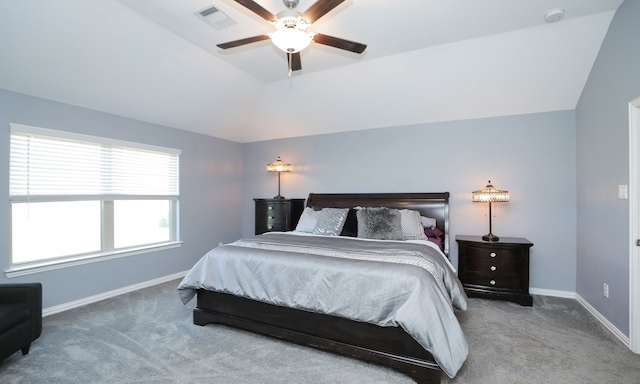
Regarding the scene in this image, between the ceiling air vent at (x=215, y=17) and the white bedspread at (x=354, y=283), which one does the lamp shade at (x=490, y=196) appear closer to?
the white bedspread at (x=354, y=283)

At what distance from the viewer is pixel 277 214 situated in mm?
4816

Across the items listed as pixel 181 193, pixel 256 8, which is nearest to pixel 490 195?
pixel 256 8

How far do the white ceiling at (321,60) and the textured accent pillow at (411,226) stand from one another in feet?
4.85

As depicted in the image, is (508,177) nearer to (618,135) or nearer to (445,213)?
(445,213)

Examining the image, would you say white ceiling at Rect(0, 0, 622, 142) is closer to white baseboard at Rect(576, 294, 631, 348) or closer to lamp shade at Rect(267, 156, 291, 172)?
lamp shade at Rect(267, 156, 291, 172)

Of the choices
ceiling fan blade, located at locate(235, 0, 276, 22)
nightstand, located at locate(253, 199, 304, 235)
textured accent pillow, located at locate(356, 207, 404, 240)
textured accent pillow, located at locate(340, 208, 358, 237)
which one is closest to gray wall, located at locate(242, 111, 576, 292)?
nightstand, located at locate(253, 199, 304, 235)

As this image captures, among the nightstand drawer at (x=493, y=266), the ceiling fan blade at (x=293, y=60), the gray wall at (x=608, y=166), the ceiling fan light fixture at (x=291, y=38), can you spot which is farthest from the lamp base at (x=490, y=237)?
the ceiling fan light fixture at (x=291, y=38)

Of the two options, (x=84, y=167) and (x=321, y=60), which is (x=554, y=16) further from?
(x=84, y=167)

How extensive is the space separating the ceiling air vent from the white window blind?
2.02 metres

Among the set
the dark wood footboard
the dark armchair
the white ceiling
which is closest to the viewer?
the dark wood footboard

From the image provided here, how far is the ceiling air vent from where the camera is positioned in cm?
264

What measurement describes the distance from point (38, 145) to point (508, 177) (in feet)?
18.1

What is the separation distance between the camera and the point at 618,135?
2.59 metres

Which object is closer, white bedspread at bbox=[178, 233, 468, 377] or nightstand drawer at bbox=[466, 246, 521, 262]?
white bedspread at bbox=[178, 233, 468, 377]
